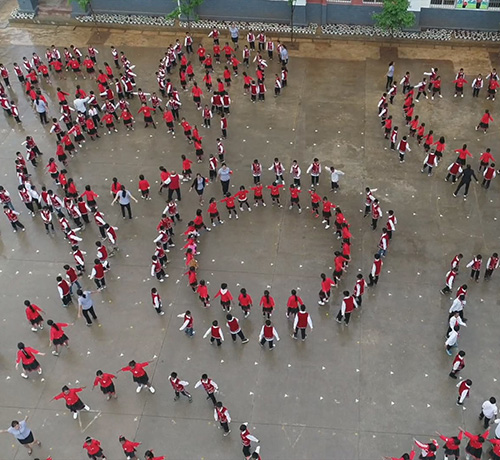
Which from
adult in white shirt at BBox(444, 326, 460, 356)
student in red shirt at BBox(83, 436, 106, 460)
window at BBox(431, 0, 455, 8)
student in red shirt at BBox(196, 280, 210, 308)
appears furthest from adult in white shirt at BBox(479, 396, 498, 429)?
window at BBox(431, 0, 455, 8)

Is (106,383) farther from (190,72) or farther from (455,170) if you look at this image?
(190,72)

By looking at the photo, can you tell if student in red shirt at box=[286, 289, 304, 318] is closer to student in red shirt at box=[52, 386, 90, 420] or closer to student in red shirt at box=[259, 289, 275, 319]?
student in red shirt at box=[259, 289, 275, 319]

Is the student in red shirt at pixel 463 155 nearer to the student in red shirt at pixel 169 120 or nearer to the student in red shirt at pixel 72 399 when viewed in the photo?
the student in red shirt at pixel 169 120

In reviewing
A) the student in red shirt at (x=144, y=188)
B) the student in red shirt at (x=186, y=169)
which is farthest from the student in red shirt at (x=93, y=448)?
the student in red shirt at (x=186, y=169)

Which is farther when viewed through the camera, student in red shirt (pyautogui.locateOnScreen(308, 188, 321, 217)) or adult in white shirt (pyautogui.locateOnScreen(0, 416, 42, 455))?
student in red shirt (pyautogui.locateOnScreen(308, 188, 321, 217))

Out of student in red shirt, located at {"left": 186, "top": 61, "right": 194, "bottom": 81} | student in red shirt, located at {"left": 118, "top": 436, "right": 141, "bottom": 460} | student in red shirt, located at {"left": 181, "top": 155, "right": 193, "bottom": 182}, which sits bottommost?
student in red shirt, located at {"left": 118, "top": 436, "right": 141, "bottom": 460}

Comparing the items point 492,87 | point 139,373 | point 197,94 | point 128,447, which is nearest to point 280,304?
point 139,373
